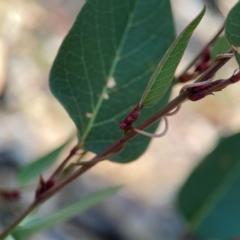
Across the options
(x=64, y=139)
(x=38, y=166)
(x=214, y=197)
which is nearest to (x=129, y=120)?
(x=38, y=166)

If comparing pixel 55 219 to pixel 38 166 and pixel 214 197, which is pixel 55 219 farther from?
pixel 214 197

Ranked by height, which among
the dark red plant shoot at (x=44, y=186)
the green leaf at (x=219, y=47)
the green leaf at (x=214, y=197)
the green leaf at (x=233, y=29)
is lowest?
the green leaf at (x=214, y=197)

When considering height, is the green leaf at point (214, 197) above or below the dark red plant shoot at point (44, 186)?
below

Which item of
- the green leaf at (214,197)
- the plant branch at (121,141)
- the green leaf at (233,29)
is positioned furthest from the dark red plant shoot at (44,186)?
the green leaf at (214,197)

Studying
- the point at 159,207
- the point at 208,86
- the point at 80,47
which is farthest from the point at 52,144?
the point at 208,86

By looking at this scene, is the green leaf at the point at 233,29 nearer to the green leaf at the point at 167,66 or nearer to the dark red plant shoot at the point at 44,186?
the green leaf at the point at 167,66

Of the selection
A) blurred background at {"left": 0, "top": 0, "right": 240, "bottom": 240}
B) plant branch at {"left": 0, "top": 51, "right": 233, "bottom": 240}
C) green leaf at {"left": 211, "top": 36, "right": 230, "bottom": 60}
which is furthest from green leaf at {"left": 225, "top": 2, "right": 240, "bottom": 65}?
blurred background at {"left": 0, "top": 0, "right": 240, "bottom": 240}
